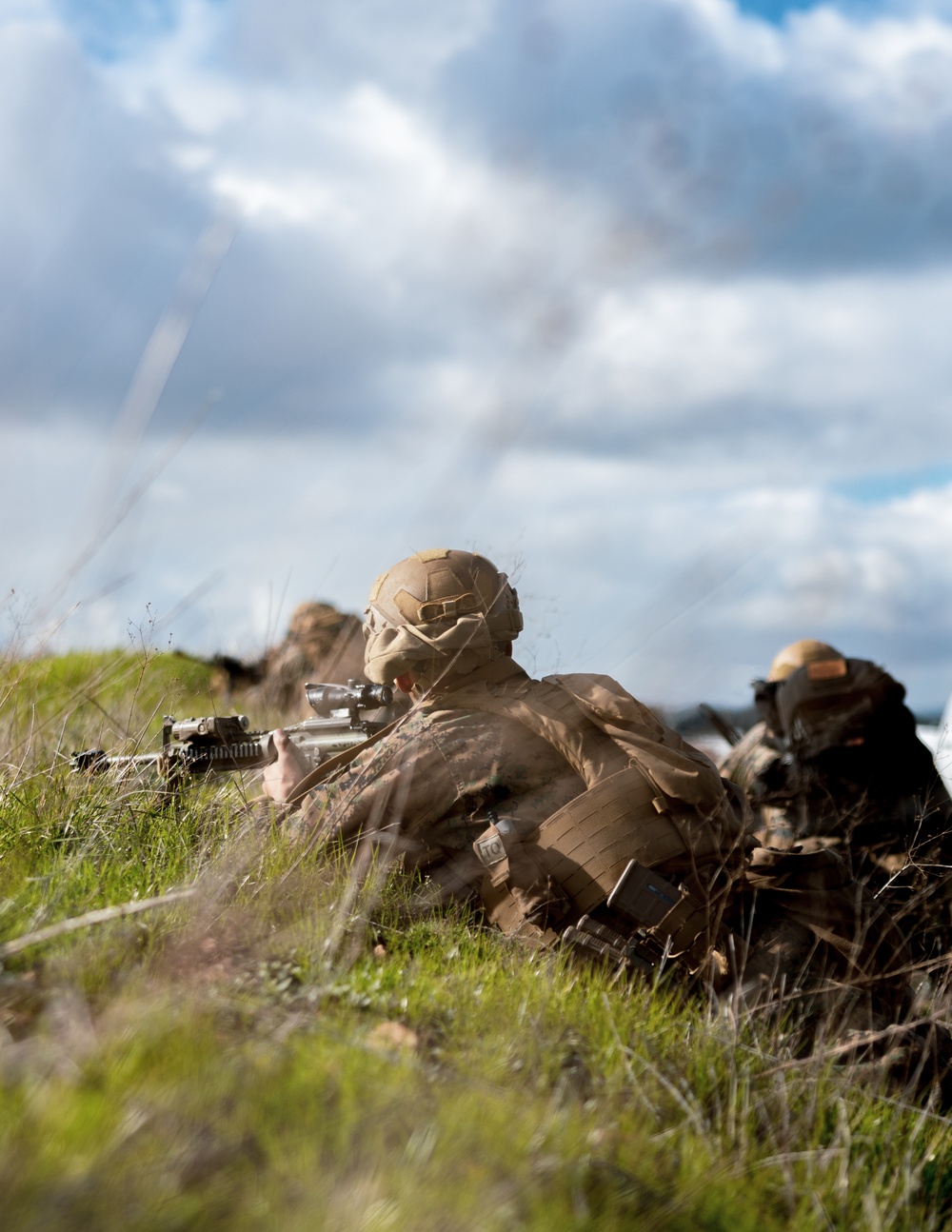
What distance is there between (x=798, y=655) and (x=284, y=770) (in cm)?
624

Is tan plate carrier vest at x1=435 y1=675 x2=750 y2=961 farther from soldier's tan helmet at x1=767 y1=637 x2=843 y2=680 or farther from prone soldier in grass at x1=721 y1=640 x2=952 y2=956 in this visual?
soldier's tan helmet at x1=767 y1=637 x2=843 y2=680

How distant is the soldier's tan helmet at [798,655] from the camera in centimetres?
972

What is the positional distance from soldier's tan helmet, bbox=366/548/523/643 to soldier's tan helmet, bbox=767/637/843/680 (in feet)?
18.7

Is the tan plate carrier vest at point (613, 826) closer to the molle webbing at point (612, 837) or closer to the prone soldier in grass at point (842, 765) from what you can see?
the molle webbing at point (612, 837)

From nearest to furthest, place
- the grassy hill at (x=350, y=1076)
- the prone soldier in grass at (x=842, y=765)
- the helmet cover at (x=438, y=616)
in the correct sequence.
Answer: the grassy hill at (x=350, y=1076), the helmet cover at (x=438, y=616), the prone soldier in grass at (x=842, y=765)

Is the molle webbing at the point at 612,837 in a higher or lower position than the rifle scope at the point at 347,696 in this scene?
lower

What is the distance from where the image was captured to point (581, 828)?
391 centimetres

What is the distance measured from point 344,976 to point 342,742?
1546 mm

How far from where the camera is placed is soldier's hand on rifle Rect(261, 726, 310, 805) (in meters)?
4.41

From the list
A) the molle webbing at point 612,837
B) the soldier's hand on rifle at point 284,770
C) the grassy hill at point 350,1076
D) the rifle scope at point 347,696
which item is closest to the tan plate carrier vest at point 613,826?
the molle webbing at point 612,837

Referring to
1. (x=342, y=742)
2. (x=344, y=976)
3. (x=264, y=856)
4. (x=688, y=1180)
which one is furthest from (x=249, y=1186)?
(x=342, y=742)

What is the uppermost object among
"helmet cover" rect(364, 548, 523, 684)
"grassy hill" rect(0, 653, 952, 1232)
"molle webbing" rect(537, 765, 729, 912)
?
"helmet cover" rect(364, 548, 523, 684)

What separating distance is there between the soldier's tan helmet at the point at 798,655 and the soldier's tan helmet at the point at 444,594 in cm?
569

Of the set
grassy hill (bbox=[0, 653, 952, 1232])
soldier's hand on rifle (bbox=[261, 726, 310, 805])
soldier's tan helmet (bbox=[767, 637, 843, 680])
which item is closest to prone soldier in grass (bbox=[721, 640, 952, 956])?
soldier's tan helmet (bbox=[767, 637, 843, 680])
